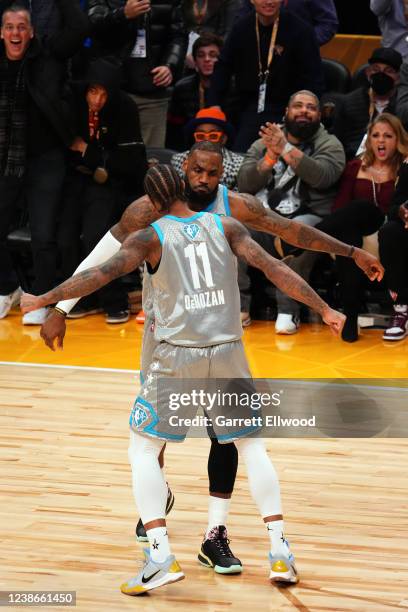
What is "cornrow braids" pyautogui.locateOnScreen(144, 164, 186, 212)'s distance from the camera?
13.7 ft

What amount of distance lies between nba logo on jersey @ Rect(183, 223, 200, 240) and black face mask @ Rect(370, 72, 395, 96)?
191 inches

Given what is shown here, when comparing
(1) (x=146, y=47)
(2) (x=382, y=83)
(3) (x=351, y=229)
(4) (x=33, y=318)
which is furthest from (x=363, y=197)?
(4) (x=33, y=318)

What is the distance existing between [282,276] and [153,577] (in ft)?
3.88

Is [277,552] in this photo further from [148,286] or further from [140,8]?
[140,8]

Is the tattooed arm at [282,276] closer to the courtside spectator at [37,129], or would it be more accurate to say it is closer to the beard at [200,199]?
the beard at [200,199]

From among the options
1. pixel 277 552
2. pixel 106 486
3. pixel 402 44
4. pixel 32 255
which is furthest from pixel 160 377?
pixel 402 44

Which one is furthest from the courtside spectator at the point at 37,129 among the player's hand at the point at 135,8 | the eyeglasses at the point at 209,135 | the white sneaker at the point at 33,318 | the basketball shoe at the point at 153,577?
the basketball shoe at the point at 153,577

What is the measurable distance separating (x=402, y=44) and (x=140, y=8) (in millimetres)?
2141

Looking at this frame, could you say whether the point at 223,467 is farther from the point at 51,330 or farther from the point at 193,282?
the point at 51,330

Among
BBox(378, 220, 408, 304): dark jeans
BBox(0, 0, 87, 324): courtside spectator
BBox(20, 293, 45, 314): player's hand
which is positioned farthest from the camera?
BBox(0, 0, 87, 324): courtside spectator

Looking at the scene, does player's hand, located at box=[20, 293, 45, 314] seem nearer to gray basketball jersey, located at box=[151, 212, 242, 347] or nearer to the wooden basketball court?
gray basketball jersey, located at box=[151, 212, 242, 347]

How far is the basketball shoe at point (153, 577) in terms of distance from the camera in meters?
4.05

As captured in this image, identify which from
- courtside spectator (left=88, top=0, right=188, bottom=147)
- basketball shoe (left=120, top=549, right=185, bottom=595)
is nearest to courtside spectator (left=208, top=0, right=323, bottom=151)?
courtside spectator (left=88, top=0, right=188, bottom=147)

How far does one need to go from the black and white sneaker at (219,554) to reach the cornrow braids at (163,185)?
1.28 meters
